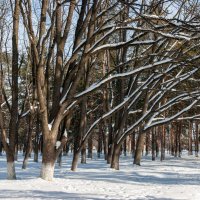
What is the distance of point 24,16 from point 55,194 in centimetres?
596

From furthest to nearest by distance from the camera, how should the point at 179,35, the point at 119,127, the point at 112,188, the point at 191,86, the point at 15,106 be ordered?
the point at 191,86
the point at 119,127
the point at 15,106
the point at 179,35
the point at 112,188

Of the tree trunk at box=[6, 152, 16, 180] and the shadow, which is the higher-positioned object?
the tree trunk at box=[6, 152, 16, 180]

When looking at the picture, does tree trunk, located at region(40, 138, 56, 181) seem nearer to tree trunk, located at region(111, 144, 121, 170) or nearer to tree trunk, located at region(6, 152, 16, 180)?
tree trunk, located at region(6, 152, 16, 180)

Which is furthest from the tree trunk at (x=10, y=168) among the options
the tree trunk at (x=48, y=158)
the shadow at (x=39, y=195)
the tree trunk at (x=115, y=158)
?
the tree trunk at (x=115, y=158)

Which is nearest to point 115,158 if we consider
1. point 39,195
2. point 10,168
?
point 10,168

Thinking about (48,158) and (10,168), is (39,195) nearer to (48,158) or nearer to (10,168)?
(48,158)

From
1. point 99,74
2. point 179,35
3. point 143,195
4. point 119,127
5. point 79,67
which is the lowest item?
point 143,195

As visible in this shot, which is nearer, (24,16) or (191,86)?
(24,16)

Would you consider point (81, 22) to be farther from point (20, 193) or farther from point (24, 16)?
point (20, 193)

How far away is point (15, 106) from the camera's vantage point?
13656mm

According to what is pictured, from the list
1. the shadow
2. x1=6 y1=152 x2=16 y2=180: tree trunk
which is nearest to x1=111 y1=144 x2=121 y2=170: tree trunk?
x1=6 y1=152 x2=16 y2=180: tree trunk

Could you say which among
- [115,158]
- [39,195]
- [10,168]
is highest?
[115,158]

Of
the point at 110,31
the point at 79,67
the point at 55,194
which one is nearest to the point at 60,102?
the point at 79,67

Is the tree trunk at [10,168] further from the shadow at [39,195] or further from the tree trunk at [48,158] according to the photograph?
the shadow at [39,195]
